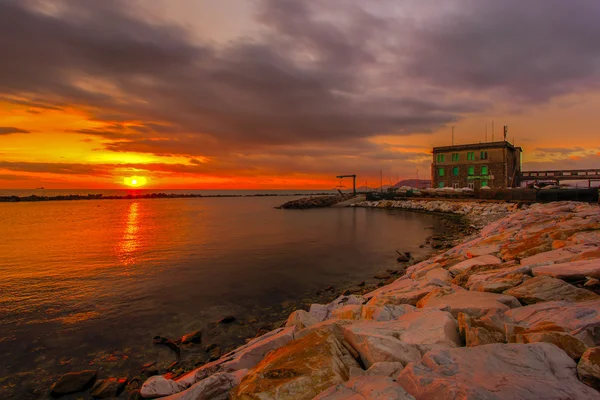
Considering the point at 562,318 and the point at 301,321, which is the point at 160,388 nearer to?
the point at 301,321

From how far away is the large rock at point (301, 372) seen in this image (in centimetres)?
294

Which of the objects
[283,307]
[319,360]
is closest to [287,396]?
[319,360]

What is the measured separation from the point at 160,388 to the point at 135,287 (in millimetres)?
7245

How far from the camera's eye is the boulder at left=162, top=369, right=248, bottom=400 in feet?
11.2

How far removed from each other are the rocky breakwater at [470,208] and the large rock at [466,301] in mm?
22388

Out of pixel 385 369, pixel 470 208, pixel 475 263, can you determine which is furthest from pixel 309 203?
pixel 385 369

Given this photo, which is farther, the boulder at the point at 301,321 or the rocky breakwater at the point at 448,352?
the boulder at the point at 301,321

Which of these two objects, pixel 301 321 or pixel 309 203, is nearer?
pixel 301 321

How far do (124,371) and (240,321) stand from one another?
109 inches

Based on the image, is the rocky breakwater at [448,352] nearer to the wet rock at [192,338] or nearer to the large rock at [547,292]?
the large rock at [547,292]

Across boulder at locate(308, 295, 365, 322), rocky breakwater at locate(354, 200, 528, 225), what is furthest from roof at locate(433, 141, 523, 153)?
boulder at locate(308, 295, 365, 322)

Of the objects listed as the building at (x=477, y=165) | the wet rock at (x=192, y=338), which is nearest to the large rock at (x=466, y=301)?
the wet rock at (x=192, y=338)

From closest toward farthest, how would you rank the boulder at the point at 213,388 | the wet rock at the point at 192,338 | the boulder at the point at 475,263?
the boulder at the point at 213,388 < the wet rock at the point at 192,338 < the boulder at the point at 475,263

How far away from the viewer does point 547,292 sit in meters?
4.48
